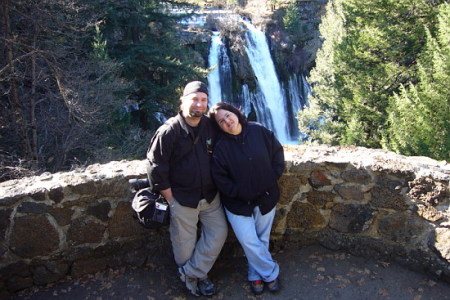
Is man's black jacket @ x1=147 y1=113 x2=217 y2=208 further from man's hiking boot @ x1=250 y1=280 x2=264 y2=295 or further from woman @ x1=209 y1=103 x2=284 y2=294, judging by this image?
man's hiking boot @ x1=250 y1=280 x2=264 y2=295

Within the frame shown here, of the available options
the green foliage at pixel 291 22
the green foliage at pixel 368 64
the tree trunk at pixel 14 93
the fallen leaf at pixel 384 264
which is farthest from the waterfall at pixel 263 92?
the fallen leaf at pixel 384 264

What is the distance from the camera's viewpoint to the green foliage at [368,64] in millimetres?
13234

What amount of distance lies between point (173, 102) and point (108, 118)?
368cm

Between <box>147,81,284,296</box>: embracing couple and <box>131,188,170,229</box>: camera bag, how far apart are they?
0.19ft

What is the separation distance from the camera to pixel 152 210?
2422mm

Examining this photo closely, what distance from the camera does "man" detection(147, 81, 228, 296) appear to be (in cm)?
235

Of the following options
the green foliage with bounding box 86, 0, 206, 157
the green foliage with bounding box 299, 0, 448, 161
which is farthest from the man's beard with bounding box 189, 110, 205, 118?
the green foliage with bounding box 299, 0, 448, 161

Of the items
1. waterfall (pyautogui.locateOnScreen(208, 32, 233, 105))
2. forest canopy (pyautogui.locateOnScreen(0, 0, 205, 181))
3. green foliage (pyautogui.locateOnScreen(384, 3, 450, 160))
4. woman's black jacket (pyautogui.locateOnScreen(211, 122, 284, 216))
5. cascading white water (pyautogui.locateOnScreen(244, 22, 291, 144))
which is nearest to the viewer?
woman's black jacket (pyautogui.locateOnScreen(211, 122, 284, 216))

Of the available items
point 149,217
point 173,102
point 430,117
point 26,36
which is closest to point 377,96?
point 430,117

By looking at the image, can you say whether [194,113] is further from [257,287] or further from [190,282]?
[257,287]

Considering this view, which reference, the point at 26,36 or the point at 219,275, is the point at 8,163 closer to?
the point at 26,36

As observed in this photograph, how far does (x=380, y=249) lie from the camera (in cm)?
296

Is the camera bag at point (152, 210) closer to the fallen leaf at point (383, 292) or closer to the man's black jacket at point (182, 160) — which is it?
the man's black jacket at point (182, 160)

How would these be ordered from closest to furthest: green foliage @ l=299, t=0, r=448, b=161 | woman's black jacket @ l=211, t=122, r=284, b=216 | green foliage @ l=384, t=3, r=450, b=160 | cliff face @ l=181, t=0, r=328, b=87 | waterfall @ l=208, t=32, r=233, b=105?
woman's black jacket @ l=211, t=122, r=284, b=216 < green foliage @ l=384, t=3, r=450, b=160 < green foliage @ l=299, t=0, r=448, b=161 < waterfall @ l=208, t=32, r=233, b=105 < cliff face @ l=181, t=0, r=328, b=87
